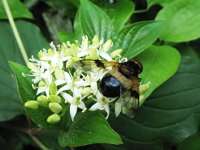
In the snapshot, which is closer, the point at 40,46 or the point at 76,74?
the point at 76,74

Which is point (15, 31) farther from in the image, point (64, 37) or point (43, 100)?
point (43, 100)

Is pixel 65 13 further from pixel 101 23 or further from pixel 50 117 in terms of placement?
pixel 50 117

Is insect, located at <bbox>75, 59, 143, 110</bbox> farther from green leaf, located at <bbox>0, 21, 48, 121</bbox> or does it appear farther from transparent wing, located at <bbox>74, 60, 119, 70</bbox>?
green leaf, located at <bbox>0, 21, 48, 121</bbox>

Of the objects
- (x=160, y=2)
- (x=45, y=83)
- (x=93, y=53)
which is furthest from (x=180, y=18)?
(x=45, y=83)

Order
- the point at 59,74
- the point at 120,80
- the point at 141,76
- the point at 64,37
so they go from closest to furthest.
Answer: the point at 120,80 → the point at 59,74 → the point at 141,76 → the point at 64,37

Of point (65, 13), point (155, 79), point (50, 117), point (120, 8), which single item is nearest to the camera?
point (50, 117)

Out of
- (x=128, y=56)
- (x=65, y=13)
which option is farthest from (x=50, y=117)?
(x=65, y=13)
